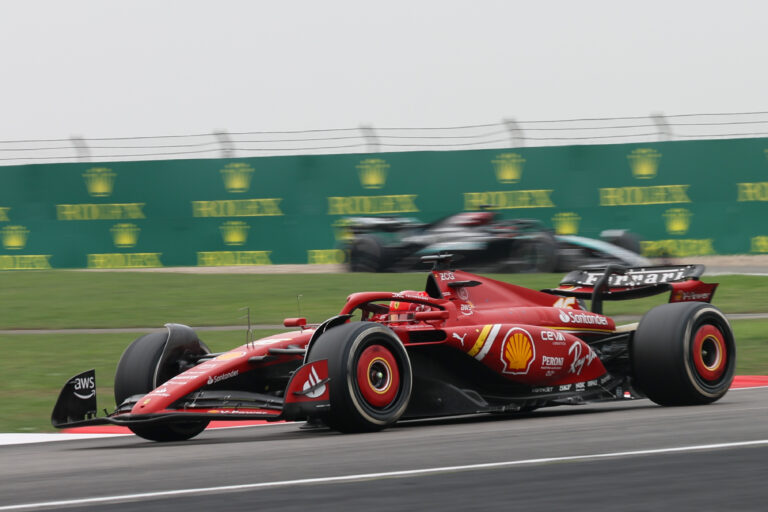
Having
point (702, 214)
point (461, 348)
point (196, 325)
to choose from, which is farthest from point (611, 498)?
point (702, 214)

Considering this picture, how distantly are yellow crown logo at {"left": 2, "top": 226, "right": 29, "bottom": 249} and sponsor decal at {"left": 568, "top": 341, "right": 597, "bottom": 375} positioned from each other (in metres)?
19.3

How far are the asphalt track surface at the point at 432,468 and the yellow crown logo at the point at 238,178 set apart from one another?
58.8 feet

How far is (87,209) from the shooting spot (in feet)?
86.4

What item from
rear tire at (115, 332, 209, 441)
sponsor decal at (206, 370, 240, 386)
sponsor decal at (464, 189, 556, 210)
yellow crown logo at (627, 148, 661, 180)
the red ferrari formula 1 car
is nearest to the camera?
the red ferrari formula 1 car

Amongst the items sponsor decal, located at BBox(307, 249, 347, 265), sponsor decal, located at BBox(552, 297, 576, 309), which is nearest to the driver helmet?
sponsor decal, located at BBox(552, 297, 576, 309)

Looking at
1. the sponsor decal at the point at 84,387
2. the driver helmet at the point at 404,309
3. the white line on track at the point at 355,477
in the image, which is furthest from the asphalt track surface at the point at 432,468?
the driver helmet at the point at 404,309

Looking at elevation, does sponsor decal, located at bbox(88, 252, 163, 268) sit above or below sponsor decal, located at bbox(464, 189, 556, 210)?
below

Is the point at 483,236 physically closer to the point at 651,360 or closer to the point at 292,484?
the point at 651,360

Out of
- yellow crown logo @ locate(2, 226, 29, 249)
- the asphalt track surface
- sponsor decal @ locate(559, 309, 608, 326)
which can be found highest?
yellow crown logo @ locate(2, 226, 29, 249)

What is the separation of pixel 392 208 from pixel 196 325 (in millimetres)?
9353

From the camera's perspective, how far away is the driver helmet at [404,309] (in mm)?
8805

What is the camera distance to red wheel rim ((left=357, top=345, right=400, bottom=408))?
7.71 m

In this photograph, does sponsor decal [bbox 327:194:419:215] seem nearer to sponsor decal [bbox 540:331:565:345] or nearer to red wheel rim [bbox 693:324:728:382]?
red wheel rim [bbox 693:324:728:382]

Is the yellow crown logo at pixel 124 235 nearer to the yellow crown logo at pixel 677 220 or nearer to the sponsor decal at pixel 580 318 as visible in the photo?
the yellow crown logo at pixel 677 220
